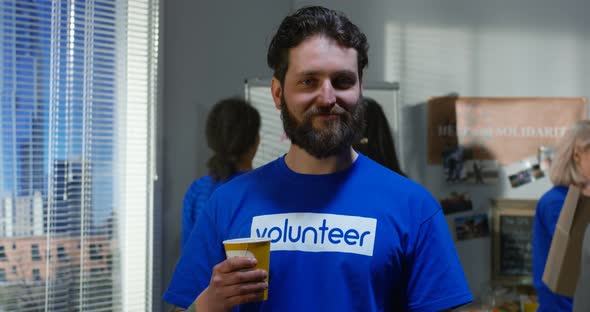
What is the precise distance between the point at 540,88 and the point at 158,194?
240 centimetres

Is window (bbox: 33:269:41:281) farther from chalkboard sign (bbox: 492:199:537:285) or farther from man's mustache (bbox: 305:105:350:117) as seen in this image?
chalkboard sign (bbox: 492:199:537:285)

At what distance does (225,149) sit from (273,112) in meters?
1.17

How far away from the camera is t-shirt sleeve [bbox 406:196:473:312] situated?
1.08 metres

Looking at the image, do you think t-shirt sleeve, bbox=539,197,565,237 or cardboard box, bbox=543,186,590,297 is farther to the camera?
t-shirt sleeve, bbox=539,197,565,237

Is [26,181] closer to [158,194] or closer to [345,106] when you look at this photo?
[158,194]

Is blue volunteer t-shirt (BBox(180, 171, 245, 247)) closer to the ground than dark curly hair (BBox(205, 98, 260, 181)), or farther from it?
closer to the ground

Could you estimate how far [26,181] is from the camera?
2.38m

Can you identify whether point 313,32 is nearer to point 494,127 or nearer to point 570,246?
point 570,246

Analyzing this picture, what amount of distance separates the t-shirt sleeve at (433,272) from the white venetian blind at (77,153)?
70.9 inches

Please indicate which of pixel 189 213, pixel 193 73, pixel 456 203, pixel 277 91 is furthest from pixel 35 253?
pixel 456 203

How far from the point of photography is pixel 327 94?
110 centimetres

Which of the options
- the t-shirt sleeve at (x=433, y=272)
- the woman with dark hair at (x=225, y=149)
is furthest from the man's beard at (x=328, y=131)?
the woman with dark hair at (x=225, y=149)

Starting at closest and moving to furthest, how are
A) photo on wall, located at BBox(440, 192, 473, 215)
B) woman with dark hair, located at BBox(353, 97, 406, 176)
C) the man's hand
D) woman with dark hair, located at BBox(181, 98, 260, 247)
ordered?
the man's hand
woman with dark hair, located at BBox(353, 97, 406, 176)
woman with dark hair, located at BBox(181, 98, 260, 247)
photo on wall, located at BBox(440, 192, 473, 215)

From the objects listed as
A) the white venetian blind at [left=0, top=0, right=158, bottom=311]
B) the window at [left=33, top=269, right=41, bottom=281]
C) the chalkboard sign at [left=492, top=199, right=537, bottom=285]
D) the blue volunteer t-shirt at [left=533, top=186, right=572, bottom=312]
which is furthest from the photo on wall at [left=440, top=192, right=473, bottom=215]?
the window at [left=33, top=269, right=41, bottom=281]
